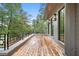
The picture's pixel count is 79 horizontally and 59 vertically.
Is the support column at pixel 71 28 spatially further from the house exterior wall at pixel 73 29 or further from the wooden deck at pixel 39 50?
the wooden deck at pixel 39 50

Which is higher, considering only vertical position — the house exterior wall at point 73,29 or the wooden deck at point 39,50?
the house exterior wall at point 73,29

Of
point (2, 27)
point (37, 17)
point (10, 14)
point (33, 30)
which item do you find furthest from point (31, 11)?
point (2, 27)

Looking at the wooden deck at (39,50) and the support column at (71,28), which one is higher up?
the support column at (71,28)

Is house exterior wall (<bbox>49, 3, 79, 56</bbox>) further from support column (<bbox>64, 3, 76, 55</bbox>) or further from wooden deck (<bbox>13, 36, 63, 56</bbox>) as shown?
wooden deck (<bbox>13, 36, 63, 56</bbox>)

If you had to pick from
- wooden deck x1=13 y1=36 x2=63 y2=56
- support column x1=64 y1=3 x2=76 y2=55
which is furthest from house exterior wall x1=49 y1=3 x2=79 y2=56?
wooden deck x1=13 y1=36 x2=63 y2=56

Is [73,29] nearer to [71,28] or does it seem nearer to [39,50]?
[71,28]

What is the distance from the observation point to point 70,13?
476 centimetres

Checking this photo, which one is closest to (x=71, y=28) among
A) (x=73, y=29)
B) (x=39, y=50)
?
(x=73, y=29)

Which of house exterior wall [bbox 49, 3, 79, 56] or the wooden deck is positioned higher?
house exterior wall [bbox 49, 3, 79, 56]

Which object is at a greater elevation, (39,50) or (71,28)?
(71,28)

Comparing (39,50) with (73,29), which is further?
(39,50)

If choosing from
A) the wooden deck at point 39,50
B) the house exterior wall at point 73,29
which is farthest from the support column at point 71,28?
the wooden deck at point 39,50

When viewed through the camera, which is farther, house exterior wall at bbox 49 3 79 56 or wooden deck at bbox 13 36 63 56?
wooden deck at bbox 13 36 63 56

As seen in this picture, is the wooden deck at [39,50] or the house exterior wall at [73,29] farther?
the wooden deck at [39,50]
